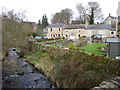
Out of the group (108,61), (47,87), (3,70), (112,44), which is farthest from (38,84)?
(112,44)

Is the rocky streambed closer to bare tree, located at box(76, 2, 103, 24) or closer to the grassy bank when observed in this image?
the grassy bank

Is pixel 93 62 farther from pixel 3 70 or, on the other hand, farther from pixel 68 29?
pixel 68 29

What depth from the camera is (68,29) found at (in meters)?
40.8

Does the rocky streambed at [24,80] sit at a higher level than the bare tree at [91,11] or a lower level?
lower

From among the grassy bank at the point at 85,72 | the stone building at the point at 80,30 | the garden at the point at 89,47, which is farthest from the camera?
the stone building at the point at 80,30

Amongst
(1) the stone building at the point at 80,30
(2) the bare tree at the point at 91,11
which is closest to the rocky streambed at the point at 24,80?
(1) the stone building at the point at 80,30

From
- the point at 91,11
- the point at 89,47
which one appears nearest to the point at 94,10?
the point at 91,11

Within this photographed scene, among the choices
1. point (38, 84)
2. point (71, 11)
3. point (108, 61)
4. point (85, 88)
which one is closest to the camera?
point (85, 88)

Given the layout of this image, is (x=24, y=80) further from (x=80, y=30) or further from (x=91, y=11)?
(x=91, y=11)

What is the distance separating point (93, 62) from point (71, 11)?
50.8 meters

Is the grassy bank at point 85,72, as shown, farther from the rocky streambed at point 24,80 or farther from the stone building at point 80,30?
the stone building at point 80,30

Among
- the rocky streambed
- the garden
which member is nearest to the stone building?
the garden

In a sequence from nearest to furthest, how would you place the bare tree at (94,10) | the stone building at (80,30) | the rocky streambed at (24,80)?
the rocky streambed at (24,80) < the stone building at (80,30) < the bare tree at (94,10)

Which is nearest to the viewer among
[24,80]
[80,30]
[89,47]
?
[24,80]
